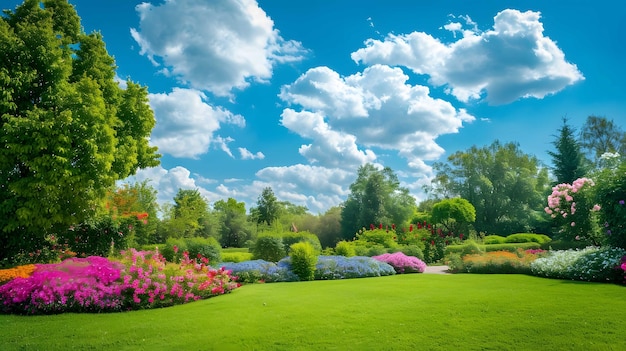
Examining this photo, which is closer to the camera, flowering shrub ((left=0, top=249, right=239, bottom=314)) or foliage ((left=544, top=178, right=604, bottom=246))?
flowering shrub ((left=0, top=249, right=239, bottom=314))

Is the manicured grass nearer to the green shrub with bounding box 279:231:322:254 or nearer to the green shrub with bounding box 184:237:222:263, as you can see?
the green shrub with bounding box 184:237:222:263

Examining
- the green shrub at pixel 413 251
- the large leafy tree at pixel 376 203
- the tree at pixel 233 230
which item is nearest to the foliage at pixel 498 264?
the green shrub at pixel 413 251

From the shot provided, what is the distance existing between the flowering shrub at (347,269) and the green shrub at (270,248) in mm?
3775

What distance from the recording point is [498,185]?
4025cm

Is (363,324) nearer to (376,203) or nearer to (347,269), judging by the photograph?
(347,269)

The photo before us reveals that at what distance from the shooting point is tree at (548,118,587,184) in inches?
1081

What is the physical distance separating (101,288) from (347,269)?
8662 millimetres

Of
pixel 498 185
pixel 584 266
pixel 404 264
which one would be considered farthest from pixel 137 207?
pixel 498 185

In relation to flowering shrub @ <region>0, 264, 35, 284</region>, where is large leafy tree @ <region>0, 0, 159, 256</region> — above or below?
above

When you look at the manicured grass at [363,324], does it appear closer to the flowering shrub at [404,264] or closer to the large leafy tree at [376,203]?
the flowering shrub at [404,264]

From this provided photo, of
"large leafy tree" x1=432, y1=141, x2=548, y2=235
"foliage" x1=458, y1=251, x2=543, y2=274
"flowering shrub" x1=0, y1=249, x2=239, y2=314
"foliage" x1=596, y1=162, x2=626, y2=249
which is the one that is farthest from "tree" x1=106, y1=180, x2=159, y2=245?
"large leafy tree" x1=432, y1=141, x2=548, y2=235

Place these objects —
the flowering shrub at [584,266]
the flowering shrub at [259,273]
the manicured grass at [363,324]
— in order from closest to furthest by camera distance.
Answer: the manicured grass at [363,324] < the flowering shrub at [584,266] < the flowering shrub at [259,273]

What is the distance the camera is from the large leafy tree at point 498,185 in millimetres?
37438

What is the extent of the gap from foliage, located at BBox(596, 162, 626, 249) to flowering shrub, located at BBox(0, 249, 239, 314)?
12.1m
